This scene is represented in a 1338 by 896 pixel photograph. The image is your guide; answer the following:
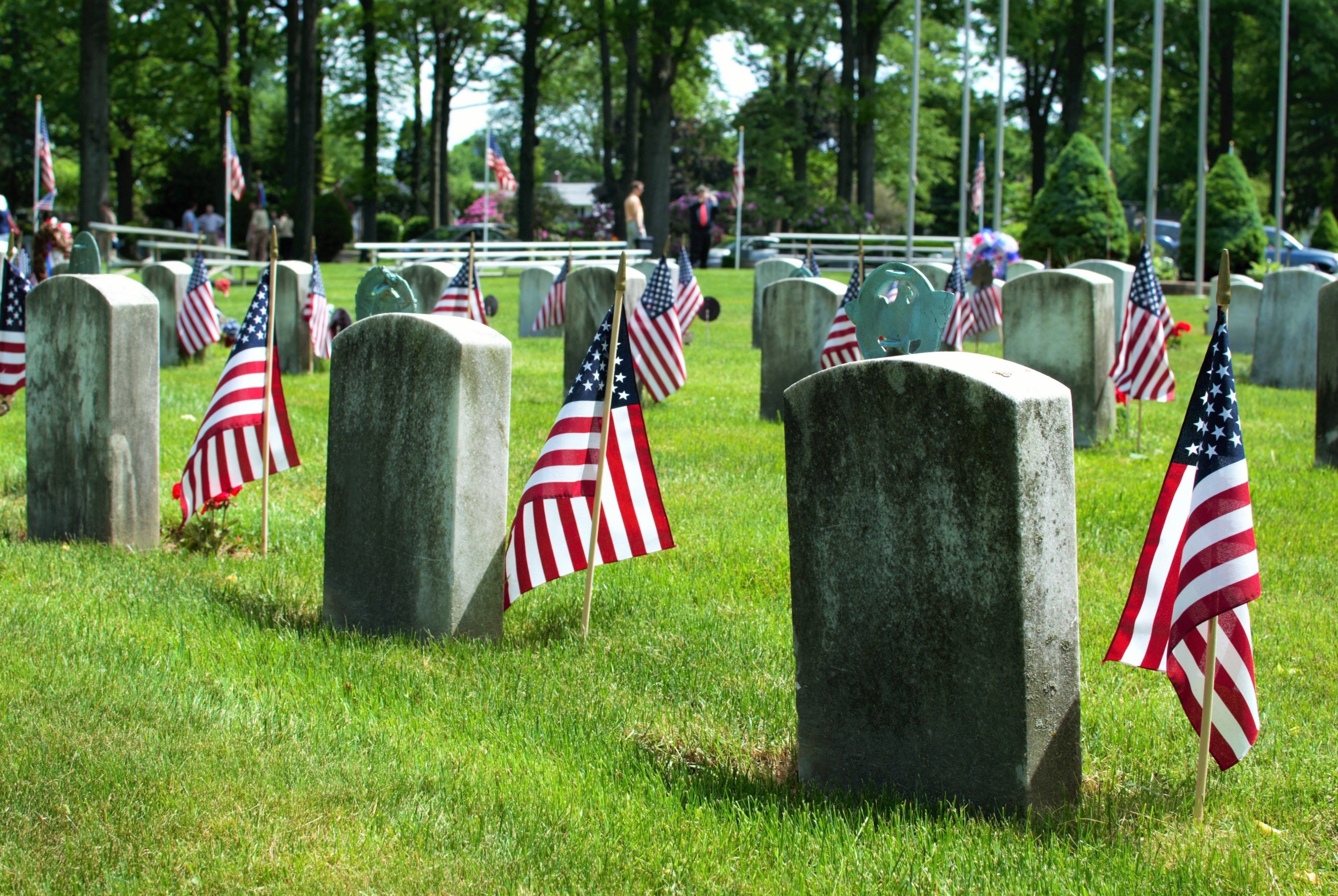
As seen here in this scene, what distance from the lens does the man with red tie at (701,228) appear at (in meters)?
34.1

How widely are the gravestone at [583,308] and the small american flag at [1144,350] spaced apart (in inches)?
176

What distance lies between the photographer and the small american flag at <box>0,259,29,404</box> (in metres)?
7.58

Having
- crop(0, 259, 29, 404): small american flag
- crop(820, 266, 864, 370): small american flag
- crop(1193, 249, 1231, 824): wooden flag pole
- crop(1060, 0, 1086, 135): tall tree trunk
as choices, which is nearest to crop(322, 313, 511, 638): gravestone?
crop(1193, 249, 1231, 824): wooden flag pole

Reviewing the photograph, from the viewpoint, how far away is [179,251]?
3606 centimetres

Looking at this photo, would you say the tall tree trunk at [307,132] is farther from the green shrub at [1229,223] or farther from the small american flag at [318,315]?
the green shrub at [1229,223]

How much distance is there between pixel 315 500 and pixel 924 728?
5247 millimetres

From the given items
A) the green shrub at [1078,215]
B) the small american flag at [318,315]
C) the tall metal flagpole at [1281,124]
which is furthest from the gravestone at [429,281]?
the tall metal flagpole at [1281,124]

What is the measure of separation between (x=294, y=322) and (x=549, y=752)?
11629 millimetres

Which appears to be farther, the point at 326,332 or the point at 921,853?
the point at 326,332

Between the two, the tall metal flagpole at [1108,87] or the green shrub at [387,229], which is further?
the green shrub at [387,229]

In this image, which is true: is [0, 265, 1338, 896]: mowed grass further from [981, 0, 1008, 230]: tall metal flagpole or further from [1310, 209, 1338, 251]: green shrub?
[1310, 209, 1338, 251]: green shrub

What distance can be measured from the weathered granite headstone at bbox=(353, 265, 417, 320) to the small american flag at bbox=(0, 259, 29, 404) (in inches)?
104

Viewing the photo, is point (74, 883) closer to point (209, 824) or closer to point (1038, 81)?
point (209, 824)

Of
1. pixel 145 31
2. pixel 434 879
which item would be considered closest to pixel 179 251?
pixel 145 31
